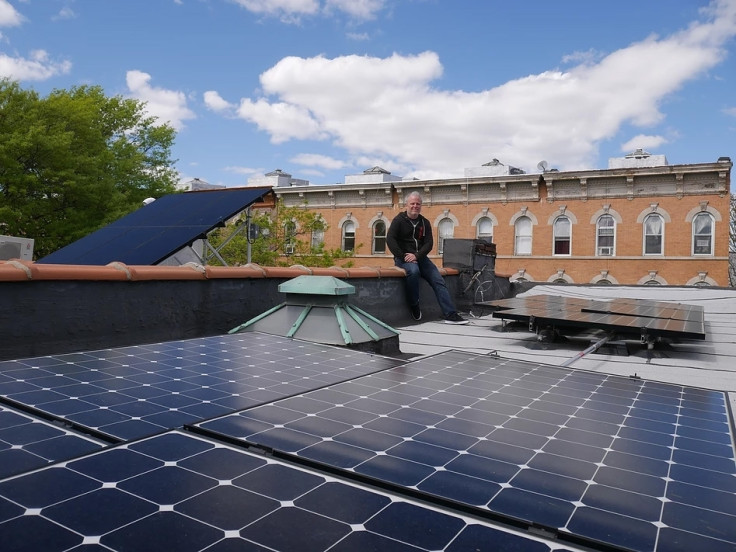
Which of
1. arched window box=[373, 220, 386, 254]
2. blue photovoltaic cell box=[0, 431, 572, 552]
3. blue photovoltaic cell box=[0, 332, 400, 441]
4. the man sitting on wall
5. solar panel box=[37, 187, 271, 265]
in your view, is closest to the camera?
blue photovoltaic cell box=[0, 431, 572, 552]

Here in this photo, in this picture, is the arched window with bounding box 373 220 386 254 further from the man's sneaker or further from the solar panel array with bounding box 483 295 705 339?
the solar panel array with bounding box 483 295 705 339

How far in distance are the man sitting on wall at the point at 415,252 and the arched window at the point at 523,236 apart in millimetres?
26545

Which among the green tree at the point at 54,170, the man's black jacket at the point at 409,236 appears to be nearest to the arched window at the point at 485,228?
the green tree at the point at 54,170

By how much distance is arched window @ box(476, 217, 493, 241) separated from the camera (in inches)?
A: 1427

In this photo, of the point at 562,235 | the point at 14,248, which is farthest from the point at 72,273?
the point at 562,235

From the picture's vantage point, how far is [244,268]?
6.85 m

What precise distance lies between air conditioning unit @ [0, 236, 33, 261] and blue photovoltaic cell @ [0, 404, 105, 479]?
9.75m

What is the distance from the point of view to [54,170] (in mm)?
29016

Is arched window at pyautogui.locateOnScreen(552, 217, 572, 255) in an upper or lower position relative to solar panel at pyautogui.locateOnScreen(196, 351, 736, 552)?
upper

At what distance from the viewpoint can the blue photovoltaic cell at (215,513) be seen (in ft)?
3.75

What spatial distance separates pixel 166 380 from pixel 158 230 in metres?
8.03

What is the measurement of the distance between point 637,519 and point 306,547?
2.56 ft

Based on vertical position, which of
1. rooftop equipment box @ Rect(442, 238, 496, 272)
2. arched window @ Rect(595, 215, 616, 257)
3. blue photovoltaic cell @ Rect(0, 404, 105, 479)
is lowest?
blue photovoltaic cell @ Rect(0, 404, 105, 479)

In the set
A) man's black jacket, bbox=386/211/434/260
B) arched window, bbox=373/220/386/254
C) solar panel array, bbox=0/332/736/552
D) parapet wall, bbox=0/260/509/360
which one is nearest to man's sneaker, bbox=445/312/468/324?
man's black jacket, bbox=386/211/434/260
